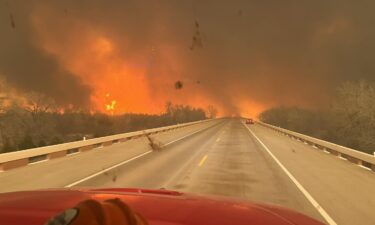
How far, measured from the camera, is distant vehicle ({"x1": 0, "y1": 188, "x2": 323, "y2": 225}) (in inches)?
84.5

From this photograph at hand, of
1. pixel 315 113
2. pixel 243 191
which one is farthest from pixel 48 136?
pixel 315 113

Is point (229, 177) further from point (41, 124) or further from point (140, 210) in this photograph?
point (41, 124)

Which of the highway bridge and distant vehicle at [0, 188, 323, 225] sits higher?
distant vehicle at [0, 188, 323, 225]

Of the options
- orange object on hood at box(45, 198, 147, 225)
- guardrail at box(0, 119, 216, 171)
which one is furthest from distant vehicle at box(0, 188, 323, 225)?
guardrail at box(0, 119, 216, 171)

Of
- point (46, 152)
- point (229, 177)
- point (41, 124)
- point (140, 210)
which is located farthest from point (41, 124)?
point (140, 210)

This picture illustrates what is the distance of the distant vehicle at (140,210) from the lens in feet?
7.04

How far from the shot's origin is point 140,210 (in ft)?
10.0

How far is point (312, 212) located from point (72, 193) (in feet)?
22.5

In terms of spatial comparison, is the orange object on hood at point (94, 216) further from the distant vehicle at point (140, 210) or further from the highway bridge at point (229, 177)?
the highway bridge at point (229, 177)

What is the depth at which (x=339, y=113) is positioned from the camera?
212 feet

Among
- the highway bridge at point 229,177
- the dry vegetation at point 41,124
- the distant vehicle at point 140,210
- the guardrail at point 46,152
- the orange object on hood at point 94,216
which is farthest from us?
the dry vegetation at point 41,124

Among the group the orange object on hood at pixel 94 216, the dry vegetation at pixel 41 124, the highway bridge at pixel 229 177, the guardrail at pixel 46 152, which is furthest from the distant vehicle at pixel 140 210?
the dry vegetation at pixel 41 124

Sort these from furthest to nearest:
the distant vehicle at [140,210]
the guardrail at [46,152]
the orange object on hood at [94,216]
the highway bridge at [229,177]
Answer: the guardrail at [46,152], the highway bridge at [229,177], the distant vehicle at [140,210], the orange object on hood at [94,216]

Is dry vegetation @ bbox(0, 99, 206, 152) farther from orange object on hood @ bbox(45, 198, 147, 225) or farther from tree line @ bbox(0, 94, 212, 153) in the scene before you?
orange object on hood @ bbox(45, 198, 147, 225)
